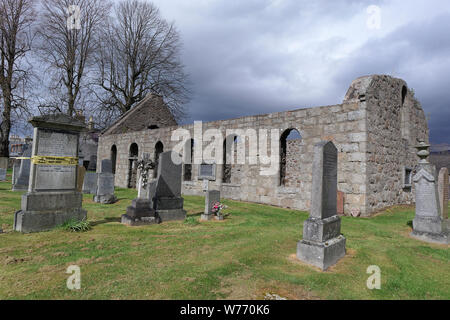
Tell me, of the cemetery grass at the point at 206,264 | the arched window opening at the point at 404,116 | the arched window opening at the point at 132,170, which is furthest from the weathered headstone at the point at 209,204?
the arched window opening at the point at 132,170

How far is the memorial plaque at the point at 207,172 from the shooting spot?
40.9 feet

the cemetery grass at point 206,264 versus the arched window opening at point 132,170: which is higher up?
the arched window opening at point 132,170

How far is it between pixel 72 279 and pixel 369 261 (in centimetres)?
451

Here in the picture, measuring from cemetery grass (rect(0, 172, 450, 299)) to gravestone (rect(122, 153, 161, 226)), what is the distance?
35 cm

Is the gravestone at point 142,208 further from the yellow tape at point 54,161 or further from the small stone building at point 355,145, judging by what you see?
the small stone building at point 355,145

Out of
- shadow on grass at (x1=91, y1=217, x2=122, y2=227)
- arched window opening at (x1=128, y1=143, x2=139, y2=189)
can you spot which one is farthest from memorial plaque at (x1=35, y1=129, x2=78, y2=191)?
arched window opening at (x1=128, y1=143, x2=139, y2=189)

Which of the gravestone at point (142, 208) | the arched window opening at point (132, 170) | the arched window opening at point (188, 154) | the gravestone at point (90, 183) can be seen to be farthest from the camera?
the arched window opening at point (132, 170)

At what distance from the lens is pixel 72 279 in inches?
125

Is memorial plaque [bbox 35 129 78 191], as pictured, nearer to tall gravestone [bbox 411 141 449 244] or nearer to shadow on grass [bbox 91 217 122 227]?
shadow on grass [bbox 91 217 122 227]

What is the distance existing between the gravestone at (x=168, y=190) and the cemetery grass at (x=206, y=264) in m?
0.87

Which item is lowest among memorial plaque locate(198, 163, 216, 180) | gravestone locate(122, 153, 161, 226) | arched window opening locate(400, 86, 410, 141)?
gravestone locate(122, 153, 161, 226)

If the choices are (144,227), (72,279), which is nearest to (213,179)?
(144,227)

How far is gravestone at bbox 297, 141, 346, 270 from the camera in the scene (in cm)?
391

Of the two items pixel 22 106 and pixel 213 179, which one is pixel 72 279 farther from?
pixel 22 106
